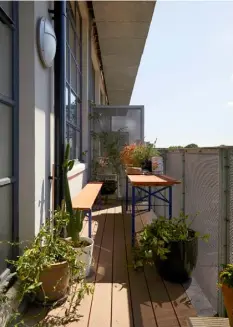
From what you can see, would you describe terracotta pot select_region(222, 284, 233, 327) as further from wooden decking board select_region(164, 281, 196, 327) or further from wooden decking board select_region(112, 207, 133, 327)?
wooden decking board select_region(112, 207, 133, 327)

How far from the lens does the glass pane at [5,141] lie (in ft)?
6.07

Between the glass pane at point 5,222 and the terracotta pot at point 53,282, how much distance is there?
298 mm

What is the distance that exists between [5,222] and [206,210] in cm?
158

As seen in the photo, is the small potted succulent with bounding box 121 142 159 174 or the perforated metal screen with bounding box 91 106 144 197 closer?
the small potted succulent with bounding box 121 142 159 174

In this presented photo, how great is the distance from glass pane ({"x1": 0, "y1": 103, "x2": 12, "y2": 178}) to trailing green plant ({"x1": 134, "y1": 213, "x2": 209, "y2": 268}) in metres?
1.34

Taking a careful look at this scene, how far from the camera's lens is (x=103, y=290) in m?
2.26

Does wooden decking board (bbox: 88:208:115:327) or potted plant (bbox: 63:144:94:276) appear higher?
potted plant (bbox: 63:144:94:276)

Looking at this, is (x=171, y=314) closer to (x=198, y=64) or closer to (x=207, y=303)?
(x=207, y=303)

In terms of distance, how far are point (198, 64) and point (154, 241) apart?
5.52 meters

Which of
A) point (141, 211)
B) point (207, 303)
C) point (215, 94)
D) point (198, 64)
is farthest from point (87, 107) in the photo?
point (215, 94)

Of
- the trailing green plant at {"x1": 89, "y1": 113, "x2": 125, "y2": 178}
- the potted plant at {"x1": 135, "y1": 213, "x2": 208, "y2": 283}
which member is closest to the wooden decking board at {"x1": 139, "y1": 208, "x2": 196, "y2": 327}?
the potted plant at {"x1": 135, "y1": 213, "x2": 208, "y2": 283}

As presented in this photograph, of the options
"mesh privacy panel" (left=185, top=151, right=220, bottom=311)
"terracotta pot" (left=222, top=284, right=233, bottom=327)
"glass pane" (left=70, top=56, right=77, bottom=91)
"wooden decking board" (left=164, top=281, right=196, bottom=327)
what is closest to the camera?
"terracotta pot" (left=222, top=284, right=233, bottom=327)

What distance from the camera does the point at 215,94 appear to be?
920cm

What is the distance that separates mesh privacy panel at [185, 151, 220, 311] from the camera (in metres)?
2.01
